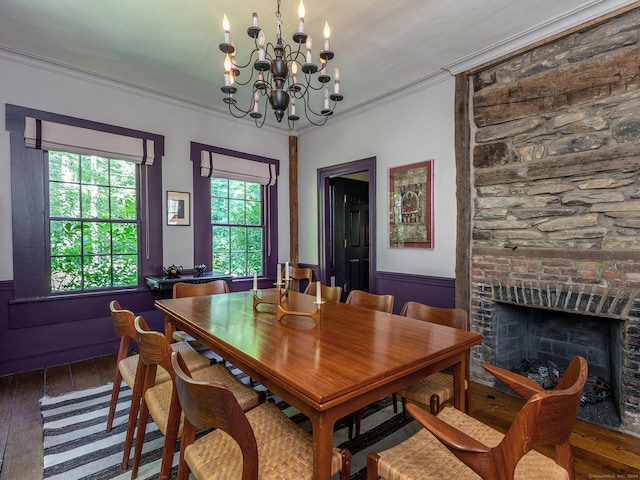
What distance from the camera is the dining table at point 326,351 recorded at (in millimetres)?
1088

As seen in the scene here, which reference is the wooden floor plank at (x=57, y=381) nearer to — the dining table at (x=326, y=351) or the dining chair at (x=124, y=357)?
the dining chair at (x=124, y=357)

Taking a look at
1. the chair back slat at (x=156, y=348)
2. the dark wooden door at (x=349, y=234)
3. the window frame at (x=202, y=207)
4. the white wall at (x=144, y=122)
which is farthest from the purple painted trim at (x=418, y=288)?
the chair back slat at (x=156, y=348)

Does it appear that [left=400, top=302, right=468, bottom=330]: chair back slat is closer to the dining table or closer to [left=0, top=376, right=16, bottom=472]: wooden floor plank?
the dining table

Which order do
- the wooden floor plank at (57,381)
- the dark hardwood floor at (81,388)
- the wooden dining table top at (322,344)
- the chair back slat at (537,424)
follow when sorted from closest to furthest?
the chair back slat at (537,424)
the wooden dining table top at (322,344)
the dark hardwood floor at (81,388)
the wooden floor plank at (57,381)

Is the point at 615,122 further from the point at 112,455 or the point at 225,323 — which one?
the point at 112,455

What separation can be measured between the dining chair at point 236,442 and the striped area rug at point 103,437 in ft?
2.45

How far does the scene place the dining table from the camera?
1.09 m

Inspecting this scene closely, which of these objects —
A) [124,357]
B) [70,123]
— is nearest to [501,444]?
[124,357]

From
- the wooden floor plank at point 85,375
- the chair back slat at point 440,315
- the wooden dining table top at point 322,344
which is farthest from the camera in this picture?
the wooden floor plank at point 85,375

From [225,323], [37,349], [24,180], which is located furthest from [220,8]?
[37,349]

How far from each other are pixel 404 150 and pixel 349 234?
198cm

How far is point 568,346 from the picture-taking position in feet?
9.46

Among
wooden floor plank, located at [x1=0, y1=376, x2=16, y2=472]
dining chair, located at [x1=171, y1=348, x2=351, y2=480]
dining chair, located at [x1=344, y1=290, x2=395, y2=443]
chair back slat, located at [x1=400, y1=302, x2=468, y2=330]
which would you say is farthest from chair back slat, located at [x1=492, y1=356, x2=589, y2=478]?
wooden floor plank, located at [x1=0, y1=376, x2=16, y2=472]

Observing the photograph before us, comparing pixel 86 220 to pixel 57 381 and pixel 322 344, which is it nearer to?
pixel 57 381
